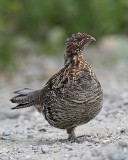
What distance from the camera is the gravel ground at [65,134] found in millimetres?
4350

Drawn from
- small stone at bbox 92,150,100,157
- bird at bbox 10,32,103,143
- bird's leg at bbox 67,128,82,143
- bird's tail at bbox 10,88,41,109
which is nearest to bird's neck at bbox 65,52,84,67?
bird at bbox 10,32,103,143

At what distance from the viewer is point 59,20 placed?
12.6 metres

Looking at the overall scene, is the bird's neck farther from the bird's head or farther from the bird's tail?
the bird's tail

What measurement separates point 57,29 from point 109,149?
8.15 metres

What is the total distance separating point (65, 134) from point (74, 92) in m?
1.34

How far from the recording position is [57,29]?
12008mm

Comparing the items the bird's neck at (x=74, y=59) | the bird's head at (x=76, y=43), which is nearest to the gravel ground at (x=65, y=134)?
Answer: the bird's neck at (x=74, y=59)

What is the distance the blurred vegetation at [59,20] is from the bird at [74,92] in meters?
6.44

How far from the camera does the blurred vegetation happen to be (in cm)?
1182

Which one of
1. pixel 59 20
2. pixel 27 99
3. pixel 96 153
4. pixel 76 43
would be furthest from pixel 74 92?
pixel 59 20

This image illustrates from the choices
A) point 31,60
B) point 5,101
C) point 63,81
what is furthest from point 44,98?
point 31,60

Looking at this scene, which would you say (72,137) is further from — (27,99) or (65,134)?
(27,99)

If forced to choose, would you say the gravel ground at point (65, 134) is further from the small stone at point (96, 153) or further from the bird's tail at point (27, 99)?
the bird's tail at point (27, 99)

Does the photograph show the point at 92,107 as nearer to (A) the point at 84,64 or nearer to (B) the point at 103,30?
(A) the point at 84,64
